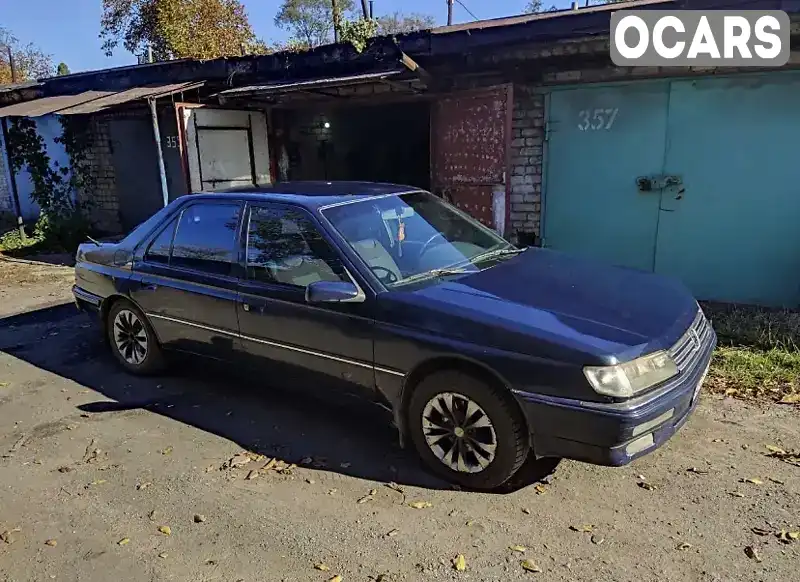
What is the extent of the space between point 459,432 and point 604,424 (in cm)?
77

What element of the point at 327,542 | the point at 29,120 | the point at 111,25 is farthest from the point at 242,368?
the point at 111,25

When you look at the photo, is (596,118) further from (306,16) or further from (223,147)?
(306,16)

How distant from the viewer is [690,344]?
318 centimetres

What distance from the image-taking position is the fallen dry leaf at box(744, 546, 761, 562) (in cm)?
260

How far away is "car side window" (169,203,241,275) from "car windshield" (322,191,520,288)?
83 cm

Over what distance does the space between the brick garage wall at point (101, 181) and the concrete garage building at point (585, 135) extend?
3.04 meters

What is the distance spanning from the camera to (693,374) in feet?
10.1

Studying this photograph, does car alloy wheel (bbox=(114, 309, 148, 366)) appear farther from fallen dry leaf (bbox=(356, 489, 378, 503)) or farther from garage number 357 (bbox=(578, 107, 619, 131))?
garage number 357 (bbox=(578, 107, 619, 131))

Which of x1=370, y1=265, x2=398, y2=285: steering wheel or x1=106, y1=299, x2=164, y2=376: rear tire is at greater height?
x1=370, y1=265, x2=398, y2=285: steering wheel

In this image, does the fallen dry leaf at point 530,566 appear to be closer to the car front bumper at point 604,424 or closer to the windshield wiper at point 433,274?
the car front bumper at point 604,424

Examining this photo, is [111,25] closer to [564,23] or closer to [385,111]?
[385,111]

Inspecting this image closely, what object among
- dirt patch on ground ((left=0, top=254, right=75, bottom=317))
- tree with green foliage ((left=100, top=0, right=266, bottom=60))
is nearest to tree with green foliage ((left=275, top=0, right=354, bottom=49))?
tree with green foliage ((left=100, top=0, right=266, bottom=60))

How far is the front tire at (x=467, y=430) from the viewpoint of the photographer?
2.97 metres

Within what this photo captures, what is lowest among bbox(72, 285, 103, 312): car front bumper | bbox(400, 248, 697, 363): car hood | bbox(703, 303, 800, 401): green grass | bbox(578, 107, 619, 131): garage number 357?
bbox(703, 303, 800, 401): green grass
